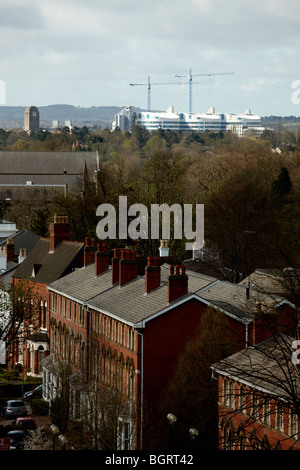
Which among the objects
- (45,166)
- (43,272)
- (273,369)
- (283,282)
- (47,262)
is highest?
(283,282)

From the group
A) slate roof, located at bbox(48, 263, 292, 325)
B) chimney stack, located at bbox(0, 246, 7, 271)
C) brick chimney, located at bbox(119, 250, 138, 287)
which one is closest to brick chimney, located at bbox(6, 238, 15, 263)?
chimney stack, located at bbox(0, 246, 7, 271)

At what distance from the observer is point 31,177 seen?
155m

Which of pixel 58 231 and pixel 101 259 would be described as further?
pixel 58 231

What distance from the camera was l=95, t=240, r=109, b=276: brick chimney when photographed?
57.1 m

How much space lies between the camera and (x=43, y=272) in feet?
224

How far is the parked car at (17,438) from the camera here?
46994 millimetres

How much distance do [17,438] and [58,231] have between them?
23601mm

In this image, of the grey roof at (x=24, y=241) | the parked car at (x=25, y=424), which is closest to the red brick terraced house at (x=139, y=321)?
the parked car at (x=25, y=424)

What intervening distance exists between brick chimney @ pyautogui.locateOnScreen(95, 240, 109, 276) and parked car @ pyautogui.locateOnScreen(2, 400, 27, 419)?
7.59 meters

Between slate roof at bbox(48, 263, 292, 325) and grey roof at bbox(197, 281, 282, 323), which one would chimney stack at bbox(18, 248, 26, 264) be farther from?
grey roof at bbox(197, 281, 282, 323)

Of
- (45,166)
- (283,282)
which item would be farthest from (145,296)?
(45,166)

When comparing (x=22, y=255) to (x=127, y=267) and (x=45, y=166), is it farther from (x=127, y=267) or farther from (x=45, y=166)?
(x=45, y=166)

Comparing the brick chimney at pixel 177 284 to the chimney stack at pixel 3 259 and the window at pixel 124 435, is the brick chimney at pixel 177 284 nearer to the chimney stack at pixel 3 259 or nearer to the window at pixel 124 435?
the window at pixel 124 435

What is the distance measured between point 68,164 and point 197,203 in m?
65.5
